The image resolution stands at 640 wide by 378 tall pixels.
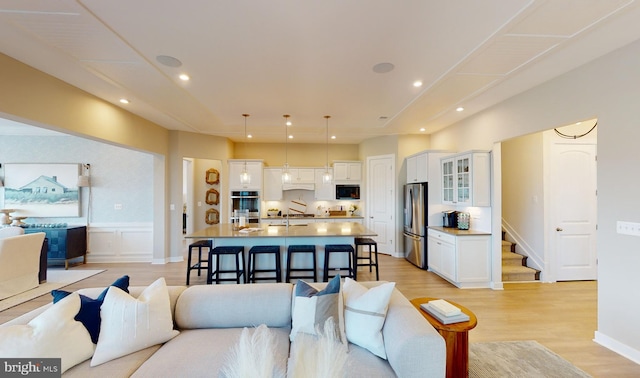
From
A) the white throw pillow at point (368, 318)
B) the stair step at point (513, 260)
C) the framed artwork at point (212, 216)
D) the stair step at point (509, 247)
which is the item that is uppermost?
the framed artwork at point (212, 216)

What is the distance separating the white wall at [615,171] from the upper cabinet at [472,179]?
1.20m

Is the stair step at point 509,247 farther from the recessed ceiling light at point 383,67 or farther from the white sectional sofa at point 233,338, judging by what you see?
the recessed ceiling light at point 383,67

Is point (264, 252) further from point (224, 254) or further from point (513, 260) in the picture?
point (513, 260)

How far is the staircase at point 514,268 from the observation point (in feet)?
14.0

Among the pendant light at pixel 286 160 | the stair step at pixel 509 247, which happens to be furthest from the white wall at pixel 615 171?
the pendant light at pixel 286 160

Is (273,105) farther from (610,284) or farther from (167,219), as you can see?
(610,284)

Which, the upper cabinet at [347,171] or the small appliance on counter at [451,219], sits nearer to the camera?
the small appliance on counter at [451,219]

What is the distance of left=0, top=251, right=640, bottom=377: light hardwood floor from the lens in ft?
7.93

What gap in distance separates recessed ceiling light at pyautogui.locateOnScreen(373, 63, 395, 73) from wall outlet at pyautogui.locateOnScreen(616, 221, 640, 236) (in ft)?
9.01

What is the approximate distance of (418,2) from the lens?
6.19 ft

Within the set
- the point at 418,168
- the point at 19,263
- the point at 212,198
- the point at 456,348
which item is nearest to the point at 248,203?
the point at 212,198

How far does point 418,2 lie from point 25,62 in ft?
13.5

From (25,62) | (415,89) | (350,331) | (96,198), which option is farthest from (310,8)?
(96,198)

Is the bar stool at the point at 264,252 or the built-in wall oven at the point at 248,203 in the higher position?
the built-in wall oven at the point at 248,203
